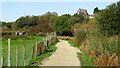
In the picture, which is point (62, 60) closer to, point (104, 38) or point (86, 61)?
point (86, 61)

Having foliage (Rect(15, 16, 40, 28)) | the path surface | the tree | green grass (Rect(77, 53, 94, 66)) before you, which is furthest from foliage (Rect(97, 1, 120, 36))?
foliage (Rect(15, 16, 40, 28))

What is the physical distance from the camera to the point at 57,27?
7556 centimetres

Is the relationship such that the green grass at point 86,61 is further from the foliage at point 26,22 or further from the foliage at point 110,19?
the foliage at point 26,22

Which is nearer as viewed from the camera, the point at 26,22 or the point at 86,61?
the point at 86,61

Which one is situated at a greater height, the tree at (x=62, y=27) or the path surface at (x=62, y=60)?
the tree at (x=62, y=27)

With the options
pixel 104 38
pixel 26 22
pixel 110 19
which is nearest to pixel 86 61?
pixel 104 38

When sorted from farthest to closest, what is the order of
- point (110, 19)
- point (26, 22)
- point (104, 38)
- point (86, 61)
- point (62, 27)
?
point (26, 22) < point (62, 27) < point (110, 19) < point (104, 38) < point (86, 61)

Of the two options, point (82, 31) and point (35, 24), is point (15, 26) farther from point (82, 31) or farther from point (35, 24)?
point (82, 31)

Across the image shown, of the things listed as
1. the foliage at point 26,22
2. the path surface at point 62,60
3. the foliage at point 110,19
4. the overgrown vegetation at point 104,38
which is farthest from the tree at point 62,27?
the path surface at point 62,60

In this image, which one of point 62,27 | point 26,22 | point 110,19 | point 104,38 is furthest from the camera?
point 26,22

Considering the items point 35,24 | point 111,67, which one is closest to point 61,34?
point 35,24

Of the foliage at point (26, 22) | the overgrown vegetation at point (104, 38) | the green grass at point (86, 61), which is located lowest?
the green grass at point (86, 61)

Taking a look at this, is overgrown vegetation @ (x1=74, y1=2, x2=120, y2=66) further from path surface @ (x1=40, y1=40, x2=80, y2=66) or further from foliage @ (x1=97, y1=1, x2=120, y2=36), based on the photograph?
path surface @ (x1=40, y1=40, x2=80, y2=66)

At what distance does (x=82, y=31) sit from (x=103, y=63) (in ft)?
62.1
